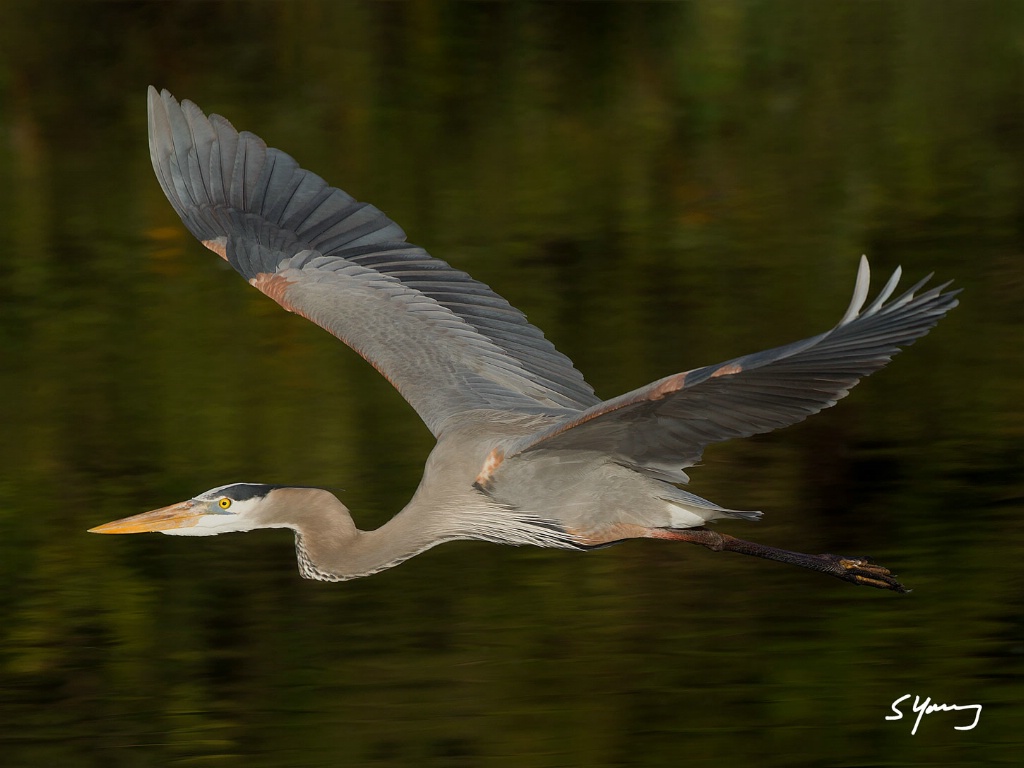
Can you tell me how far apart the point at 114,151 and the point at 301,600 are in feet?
18.9

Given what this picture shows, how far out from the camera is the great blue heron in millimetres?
4523

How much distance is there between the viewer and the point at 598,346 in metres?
8.01

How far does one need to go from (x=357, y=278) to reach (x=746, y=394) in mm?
2236

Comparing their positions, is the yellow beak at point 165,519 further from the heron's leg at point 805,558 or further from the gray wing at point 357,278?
the heron's leg at point 805,558

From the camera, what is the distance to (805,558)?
Result: 5500 mm

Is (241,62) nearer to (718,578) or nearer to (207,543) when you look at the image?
(207,543)

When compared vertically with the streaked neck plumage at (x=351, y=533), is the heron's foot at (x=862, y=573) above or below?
below

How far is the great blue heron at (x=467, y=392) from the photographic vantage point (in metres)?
4.52
